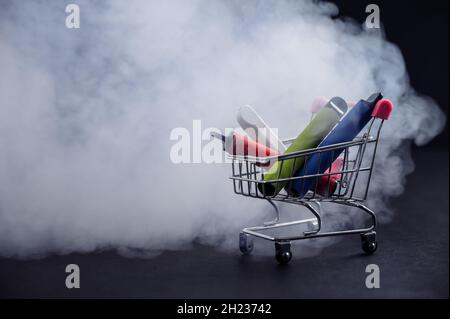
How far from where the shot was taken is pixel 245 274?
79.0 inches

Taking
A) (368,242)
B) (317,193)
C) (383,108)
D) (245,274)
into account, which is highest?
(383,108)

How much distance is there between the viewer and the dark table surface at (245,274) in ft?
5.98

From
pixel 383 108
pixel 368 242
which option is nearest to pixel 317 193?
pixel 368 242

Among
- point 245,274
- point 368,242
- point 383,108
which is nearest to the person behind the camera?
point 245,274

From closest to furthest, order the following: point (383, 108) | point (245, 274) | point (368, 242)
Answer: point (245, 274) → point (383, 108) → point (368, 242)

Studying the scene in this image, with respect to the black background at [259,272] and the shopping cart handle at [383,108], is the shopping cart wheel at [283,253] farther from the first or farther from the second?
the shopping cart handle at [383,108]

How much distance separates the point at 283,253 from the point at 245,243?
0.69 feet

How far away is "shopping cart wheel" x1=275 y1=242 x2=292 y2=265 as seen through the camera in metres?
2.11

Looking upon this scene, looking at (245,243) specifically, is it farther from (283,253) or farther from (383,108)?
(383,108)

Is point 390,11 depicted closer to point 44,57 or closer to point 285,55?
point 285,55

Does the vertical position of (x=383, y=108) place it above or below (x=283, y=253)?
above

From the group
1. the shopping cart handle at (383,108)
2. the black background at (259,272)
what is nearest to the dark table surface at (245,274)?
the black background at (259,272)

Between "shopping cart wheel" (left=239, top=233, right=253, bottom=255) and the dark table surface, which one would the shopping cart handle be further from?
"shopping cart wheel" (left=239, top=233, right=253, bottom=255)

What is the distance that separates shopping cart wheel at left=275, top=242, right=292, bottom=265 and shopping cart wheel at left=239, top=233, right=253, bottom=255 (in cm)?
19
